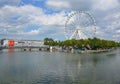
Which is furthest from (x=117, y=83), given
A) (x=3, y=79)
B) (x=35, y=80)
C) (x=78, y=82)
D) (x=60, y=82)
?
(x=3, y=79)

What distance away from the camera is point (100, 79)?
151 feet

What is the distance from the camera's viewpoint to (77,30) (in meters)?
142

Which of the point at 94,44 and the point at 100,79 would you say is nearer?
the point at 100,79

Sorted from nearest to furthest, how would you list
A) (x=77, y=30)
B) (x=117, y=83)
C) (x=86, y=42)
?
(x=117, y=83) < (x=77, y=30) < (x=86, y=42)

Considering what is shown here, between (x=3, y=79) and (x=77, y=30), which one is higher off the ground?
(x=77, y=30)

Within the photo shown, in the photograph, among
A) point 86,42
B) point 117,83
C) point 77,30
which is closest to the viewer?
point 117,83

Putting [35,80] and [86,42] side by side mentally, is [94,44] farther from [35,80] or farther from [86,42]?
[35,80]

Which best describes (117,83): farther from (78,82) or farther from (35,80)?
(35,80)

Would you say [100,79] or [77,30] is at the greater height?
[77,30]

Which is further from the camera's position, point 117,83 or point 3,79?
point 3,79

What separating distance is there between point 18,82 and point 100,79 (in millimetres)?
13231

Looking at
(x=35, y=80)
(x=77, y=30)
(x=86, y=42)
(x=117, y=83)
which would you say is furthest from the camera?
(x=86, y=42)

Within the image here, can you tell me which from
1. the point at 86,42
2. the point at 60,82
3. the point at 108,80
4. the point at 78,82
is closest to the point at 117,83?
the point at 108,80

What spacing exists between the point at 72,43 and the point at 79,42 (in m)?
7.55
